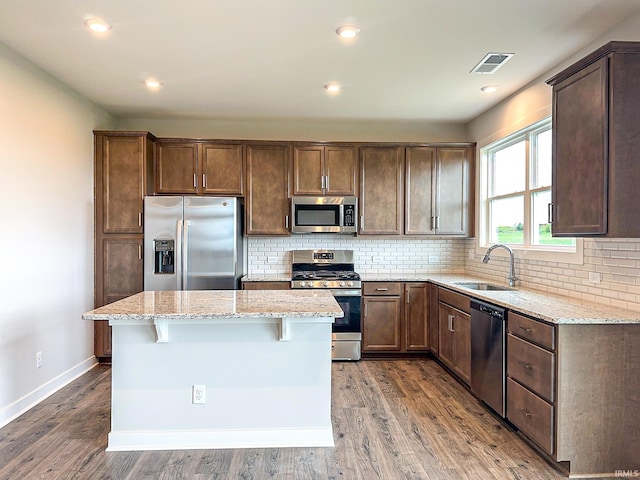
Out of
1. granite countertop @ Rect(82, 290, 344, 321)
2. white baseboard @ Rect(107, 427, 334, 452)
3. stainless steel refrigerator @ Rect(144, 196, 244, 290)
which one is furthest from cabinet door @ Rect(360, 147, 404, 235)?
white baseboard @ Rect(107, 427, 334, 452)

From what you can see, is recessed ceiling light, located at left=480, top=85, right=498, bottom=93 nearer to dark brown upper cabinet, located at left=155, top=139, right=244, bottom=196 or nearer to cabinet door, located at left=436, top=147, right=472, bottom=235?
cabinet door, located at left=436, top=147, right=472, bottom=235

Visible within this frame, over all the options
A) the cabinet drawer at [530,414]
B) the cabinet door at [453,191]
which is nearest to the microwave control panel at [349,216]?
the cabinet door at [453,191]

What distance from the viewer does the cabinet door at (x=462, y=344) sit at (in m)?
3.51

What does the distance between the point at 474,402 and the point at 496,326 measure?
0.83 meters

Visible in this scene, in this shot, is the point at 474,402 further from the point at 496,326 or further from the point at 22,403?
the point at 22,403

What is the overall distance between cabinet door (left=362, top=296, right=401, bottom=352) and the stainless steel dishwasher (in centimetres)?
121

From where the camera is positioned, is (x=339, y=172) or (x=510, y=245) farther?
(x=339, y=172)

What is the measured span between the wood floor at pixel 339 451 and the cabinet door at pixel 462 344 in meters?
0.23

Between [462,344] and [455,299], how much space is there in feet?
1.34

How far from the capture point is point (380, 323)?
4.50m

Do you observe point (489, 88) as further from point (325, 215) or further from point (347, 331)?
point (347, 331)

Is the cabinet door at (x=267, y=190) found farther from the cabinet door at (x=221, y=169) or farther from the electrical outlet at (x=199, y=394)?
the electrical outlet at (x=199, y=394)

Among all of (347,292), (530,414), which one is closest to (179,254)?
(347,292)

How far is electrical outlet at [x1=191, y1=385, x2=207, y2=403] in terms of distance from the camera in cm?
262
